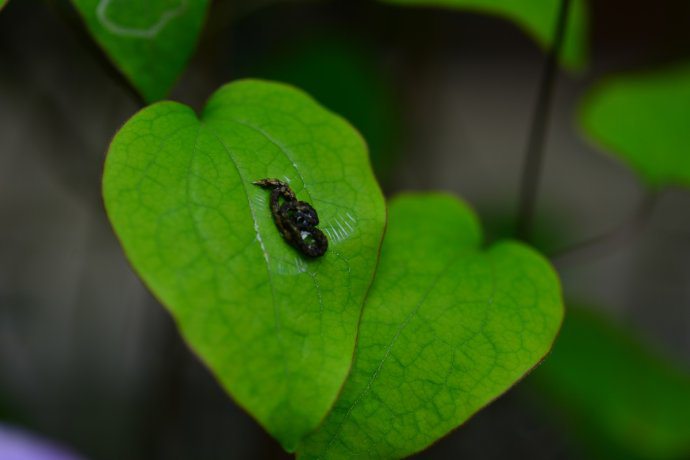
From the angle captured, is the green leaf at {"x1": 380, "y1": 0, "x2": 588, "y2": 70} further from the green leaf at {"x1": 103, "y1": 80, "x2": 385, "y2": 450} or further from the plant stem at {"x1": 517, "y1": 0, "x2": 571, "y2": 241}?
the green leaf at {"x1": 103, "y1": 80, "x2": 385, "y2": 450}

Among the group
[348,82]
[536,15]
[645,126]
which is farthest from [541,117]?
[348,82]

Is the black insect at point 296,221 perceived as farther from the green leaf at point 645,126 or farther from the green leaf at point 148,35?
the green leaf at point 645,126

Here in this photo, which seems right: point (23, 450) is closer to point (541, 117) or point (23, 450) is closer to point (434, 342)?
point (434, 342)

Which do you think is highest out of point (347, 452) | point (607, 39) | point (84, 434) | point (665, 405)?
point (347, 452)

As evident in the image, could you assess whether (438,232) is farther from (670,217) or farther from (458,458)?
(670,217)

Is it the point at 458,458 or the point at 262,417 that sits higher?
the point at 262,417

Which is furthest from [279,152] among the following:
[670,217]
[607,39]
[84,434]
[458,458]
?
[607,39]

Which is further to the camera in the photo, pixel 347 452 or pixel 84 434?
pixel 84 434
